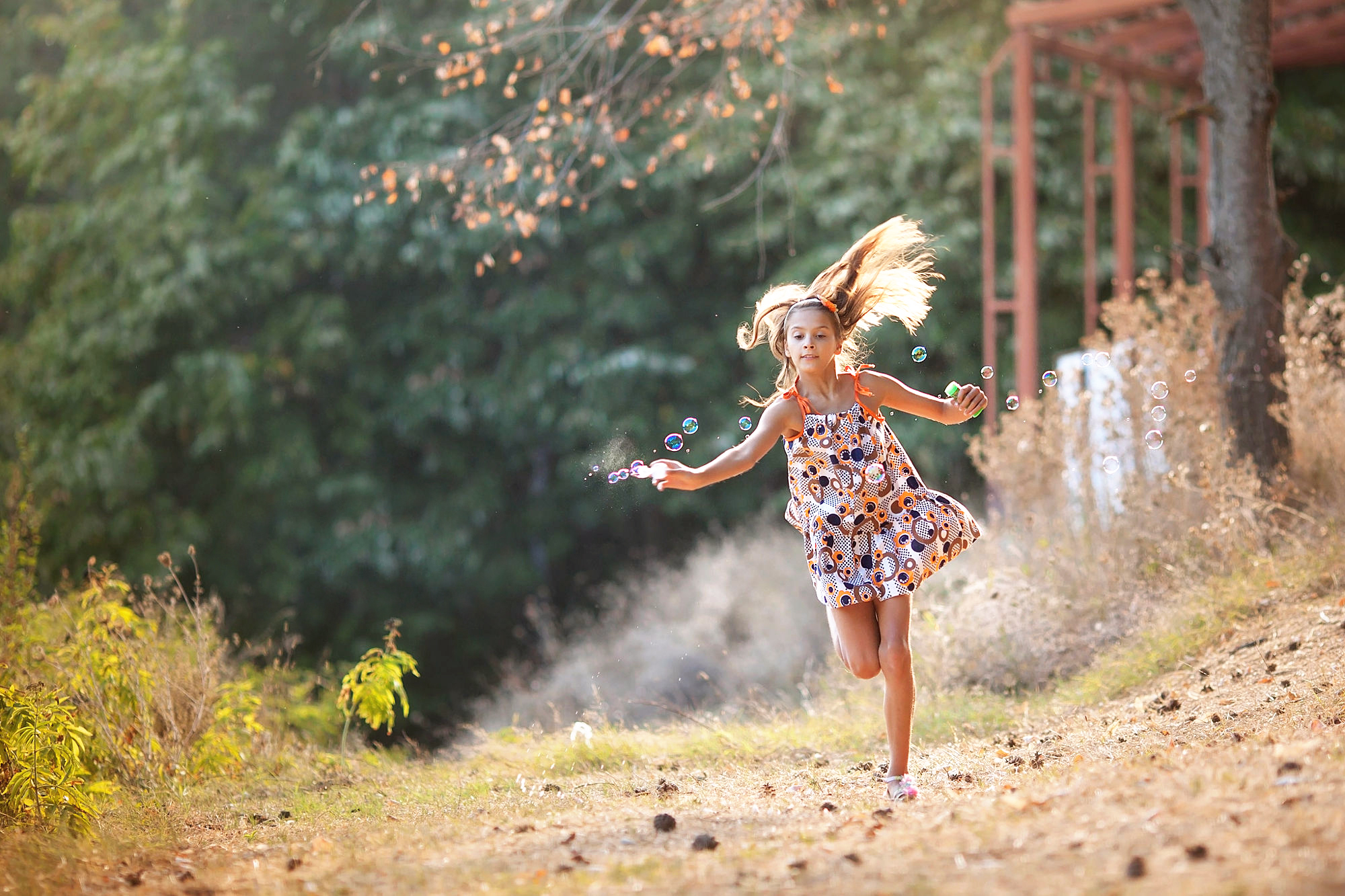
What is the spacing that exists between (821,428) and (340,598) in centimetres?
1010

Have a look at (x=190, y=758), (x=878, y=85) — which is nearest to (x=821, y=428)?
(x=190, y=758)

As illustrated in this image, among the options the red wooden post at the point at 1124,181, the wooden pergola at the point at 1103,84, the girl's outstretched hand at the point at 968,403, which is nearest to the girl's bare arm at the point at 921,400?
the girl's outstretched hand at the point at 968,403

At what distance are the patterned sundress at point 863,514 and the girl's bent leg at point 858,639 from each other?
4 cm

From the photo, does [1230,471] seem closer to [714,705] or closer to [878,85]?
[714,705]

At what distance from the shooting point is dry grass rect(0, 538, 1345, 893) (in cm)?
261

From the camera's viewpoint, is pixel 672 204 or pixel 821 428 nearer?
pixel 821 428

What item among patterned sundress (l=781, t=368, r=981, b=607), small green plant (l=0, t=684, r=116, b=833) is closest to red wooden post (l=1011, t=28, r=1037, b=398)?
patterned sundress (l=781, t=368, r=981, b=607)

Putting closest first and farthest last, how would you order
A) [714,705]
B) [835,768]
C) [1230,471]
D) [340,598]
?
1. [835,768]
2. [1230,471]
3. [714,705]
4. [340,598]

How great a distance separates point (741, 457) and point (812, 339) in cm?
45

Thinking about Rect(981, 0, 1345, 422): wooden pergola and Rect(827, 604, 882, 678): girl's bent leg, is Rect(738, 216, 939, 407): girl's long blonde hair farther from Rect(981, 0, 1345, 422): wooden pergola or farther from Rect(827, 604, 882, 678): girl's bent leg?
Rect(981, 0, 1345, 422): wooden pergola

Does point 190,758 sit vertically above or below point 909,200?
below

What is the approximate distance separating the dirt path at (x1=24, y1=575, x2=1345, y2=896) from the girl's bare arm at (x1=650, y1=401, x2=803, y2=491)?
39.2 inches

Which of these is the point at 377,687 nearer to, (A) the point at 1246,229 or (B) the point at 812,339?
(B) the point at 812,339

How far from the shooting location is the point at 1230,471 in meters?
5.27
